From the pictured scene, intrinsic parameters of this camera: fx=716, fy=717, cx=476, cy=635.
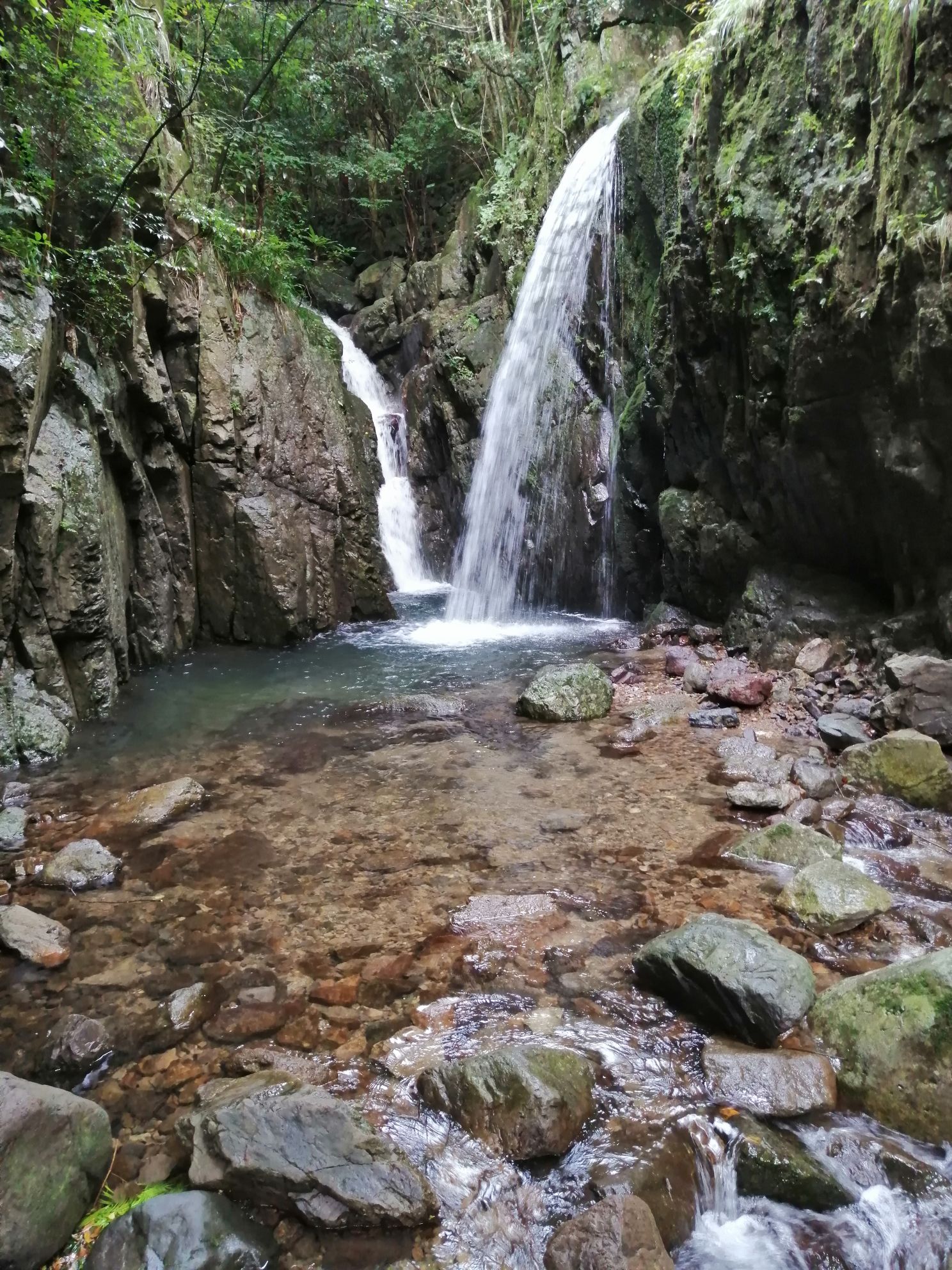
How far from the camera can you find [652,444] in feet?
31.5

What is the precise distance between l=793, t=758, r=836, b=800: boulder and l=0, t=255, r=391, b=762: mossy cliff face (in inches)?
215

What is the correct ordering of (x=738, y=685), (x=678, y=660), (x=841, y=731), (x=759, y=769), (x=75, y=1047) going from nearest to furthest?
(x=75, y=1047)
(x=759, y=769)
(x=841, y=731)
(x=738, y=685)
(x=678, y=660)

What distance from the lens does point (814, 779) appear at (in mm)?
4559

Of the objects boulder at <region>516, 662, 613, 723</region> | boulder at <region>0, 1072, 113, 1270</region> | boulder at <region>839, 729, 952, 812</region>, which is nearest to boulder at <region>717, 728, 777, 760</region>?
boulder at <region>839, 729, 952, 812</region>

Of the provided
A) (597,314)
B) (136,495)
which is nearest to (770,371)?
(597,314)

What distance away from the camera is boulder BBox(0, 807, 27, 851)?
421cm

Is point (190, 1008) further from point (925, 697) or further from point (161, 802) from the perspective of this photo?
point (925, 697)

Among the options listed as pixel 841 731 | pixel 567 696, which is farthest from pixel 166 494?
pixel 841 731

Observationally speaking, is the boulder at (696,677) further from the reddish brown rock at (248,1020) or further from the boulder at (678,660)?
the reddish brown rock at (248,1020)

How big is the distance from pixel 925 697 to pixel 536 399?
8045mm

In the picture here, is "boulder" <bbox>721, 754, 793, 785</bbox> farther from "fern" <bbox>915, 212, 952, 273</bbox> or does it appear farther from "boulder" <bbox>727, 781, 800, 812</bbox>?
"fern" <bbox>915, 212, 952, 273</bbox>

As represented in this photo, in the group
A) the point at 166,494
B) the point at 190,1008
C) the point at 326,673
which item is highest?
the point at 166,494

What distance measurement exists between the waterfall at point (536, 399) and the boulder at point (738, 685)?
15.3ft

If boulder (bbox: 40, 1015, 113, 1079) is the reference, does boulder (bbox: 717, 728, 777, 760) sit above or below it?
above
